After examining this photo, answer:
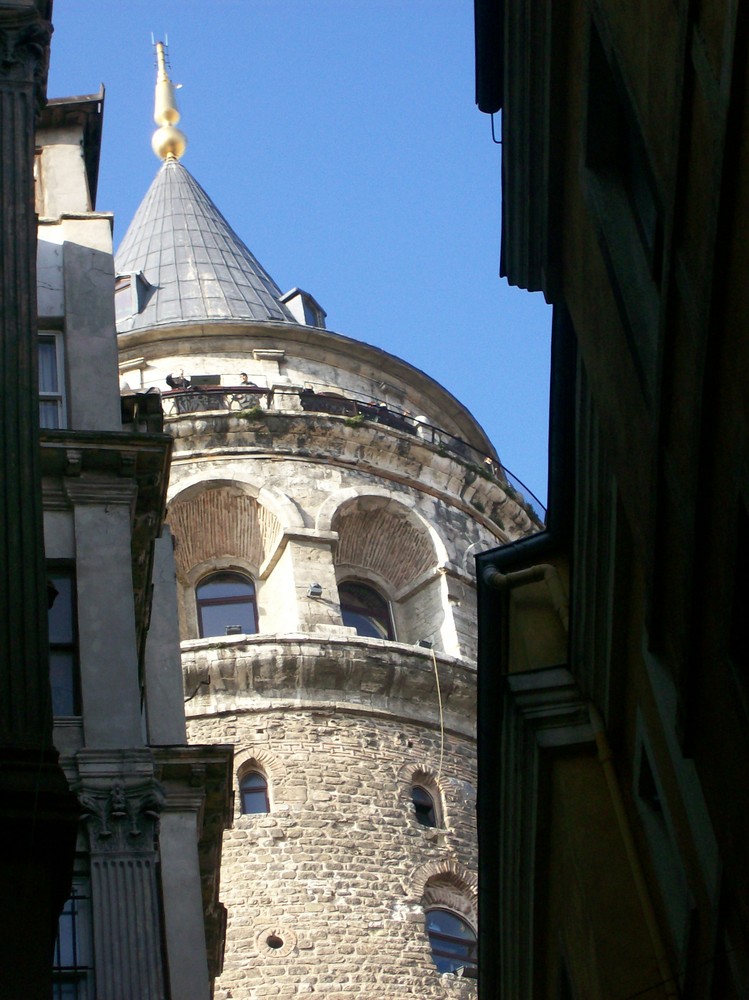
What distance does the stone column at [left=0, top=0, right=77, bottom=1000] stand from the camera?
916 cm

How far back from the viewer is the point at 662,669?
10578 mm

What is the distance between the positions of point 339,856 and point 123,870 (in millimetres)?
16530

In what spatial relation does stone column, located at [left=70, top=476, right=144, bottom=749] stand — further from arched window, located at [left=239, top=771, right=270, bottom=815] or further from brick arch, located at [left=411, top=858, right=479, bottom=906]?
brick arch, located at [left=411, top=858, right=479, bottom=906]

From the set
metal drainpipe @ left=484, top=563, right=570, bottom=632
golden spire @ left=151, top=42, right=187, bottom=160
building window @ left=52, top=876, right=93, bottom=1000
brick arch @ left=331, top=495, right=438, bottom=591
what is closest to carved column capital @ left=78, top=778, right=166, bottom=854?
building window @ left=52, top=876, right=93, bottom=1000

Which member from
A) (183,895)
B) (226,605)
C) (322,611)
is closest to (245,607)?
(226,605)

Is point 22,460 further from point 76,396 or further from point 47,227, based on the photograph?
point 47,227

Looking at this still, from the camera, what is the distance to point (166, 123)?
52.0m

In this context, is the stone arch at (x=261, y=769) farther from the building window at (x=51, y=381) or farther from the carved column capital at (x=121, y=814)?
the carved column capital at (x=121, y=814)

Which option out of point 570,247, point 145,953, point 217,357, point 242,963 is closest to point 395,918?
point 242,963

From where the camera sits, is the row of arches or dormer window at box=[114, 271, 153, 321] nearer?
the row of arches

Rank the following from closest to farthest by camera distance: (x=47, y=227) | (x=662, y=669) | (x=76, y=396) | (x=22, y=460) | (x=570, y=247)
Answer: (x=662, y=669)
(x=22, y=460)
(x=570, y=247)
(x=76, y=396)
(x=47, y=227)

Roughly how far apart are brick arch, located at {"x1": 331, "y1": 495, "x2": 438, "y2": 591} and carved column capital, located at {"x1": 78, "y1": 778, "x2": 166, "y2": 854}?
22.0m

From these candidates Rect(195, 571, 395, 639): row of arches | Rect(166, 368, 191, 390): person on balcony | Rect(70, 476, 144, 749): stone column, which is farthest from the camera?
Rect(166, 368, 191, 390): person on balcony

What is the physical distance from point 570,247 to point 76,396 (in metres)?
5.44
